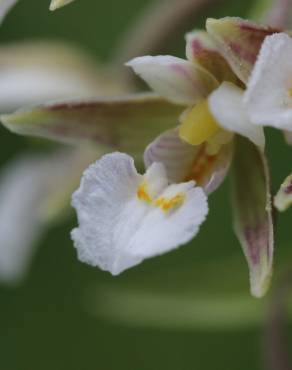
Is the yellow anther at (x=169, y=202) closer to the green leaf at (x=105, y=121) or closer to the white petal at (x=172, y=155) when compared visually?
the white petal at (x=172, y=155)

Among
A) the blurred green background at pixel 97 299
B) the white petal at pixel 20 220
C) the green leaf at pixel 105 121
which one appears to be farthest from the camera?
the blurred green background at pixel 97 299

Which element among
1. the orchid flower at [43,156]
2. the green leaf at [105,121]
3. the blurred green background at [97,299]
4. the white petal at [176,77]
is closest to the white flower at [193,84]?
the white petal at [176,77]

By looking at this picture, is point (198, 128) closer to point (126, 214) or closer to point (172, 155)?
point (172, 155)

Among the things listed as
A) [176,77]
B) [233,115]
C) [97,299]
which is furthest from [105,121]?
[97,299]

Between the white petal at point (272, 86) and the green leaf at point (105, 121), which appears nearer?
the white petal at point (272, 86)

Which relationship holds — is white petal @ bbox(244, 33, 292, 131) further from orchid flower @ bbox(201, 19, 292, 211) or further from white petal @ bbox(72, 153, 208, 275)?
white petal @ bbox(72, 153, 208, 275)

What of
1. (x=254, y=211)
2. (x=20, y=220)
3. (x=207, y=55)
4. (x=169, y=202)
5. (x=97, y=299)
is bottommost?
(x=97, y=299)

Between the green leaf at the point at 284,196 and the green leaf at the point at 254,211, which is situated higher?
the green leaf at the point at 284,196
